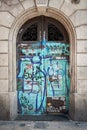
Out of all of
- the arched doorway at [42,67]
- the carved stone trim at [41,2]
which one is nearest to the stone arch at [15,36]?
the carved stone trim at [41,2]

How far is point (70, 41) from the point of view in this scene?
9.90 metres

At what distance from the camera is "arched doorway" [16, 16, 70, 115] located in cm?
1033

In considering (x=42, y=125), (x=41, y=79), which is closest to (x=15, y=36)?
(x=41, y=79)

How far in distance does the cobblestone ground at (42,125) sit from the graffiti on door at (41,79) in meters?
0.95

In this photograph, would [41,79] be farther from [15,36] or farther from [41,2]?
[41,2]

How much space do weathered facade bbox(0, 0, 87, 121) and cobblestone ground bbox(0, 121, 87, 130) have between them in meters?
0.35

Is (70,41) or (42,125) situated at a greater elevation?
(70,41)

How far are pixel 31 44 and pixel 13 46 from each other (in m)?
0.76

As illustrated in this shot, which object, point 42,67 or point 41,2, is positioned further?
point 42,67

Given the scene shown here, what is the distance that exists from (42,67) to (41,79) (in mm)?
440

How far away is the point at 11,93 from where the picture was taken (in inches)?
382

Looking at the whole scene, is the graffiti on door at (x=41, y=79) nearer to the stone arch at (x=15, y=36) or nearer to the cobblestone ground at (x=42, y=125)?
the stone arch at (x=15, y=36)

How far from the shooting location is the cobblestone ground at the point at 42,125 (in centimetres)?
882

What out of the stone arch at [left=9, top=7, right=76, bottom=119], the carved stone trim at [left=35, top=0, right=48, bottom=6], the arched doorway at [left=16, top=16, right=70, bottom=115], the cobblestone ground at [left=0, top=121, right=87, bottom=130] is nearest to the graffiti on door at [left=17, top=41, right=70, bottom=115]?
the arched doorway at [left=16, top=16, right=70, bottom=115]
